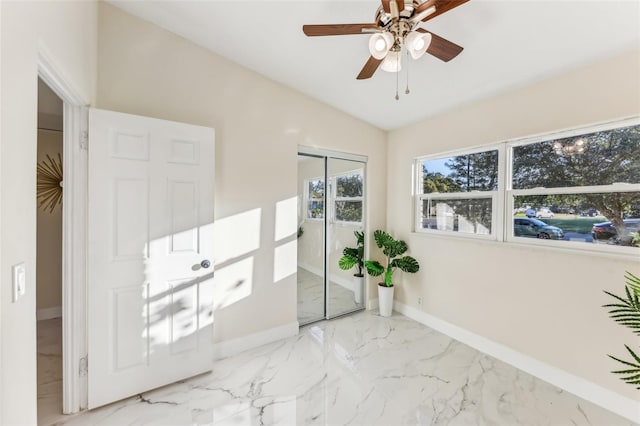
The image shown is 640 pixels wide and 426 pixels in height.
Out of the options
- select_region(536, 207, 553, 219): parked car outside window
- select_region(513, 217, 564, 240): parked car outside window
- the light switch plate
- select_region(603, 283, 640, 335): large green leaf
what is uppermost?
select_region(536, 207, 553, 219): parked car outside window

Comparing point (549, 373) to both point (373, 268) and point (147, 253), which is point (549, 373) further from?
point (147, 253)

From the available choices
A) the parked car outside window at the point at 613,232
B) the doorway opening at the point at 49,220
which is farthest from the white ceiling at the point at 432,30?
the doorway opening at the point at 49,220

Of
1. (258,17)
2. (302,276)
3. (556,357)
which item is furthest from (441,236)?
(258,17)

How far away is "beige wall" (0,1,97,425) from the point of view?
92cm

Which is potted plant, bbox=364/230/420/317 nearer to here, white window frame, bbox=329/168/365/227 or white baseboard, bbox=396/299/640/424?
white window frame, bbox=329/168/365/227

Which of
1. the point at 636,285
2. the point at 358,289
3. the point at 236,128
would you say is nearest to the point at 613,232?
the point at 636,285

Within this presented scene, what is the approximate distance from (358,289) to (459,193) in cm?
173

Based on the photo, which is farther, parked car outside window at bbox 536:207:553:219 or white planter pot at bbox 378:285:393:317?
white planter pot at bbox 378:285:393:317

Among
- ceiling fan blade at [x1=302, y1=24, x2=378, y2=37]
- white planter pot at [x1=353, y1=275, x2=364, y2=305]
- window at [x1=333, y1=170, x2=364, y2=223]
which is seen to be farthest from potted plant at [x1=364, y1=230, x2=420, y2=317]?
ceiling fan blade at [x1=302, y1=24, x2=378, y2=37]

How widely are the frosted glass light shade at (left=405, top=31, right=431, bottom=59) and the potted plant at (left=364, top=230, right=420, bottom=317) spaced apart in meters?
2.31

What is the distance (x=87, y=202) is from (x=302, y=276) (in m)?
2.08

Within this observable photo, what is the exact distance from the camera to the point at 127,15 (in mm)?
2100

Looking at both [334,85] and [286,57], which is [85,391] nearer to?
[286,57]

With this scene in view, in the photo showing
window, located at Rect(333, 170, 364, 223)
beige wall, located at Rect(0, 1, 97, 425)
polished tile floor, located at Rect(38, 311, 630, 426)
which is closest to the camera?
beige wall, located at Rect(0, 1, 97, 425)
